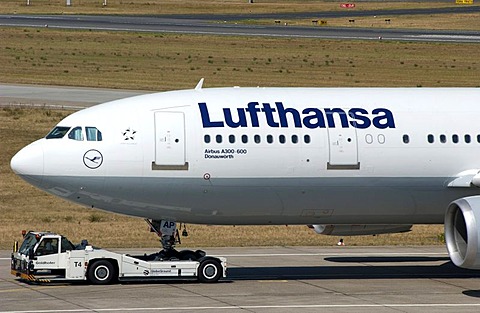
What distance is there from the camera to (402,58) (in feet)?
339

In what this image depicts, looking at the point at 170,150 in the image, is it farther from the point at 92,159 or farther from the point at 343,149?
the point at 343,149

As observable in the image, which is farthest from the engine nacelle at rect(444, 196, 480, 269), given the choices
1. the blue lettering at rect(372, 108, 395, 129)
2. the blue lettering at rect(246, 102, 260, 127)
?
the blue lettering at rect(246, 102, 260, 127)

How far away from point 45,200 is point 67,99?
24.8 metres

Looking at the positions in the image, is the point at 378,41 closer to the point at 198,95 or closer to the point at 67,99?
the point at 67,99

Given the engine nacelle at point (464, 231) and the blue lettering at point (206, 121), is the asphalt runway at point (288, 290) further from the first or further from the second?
the blue lettering at point (206, 121)

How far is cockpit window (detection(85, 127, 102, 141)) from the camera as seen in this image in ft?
106

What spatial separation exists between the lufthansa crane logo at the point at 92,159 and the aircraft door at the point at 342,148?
20.6 ft

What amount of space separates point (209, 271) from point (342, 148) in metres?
5.01

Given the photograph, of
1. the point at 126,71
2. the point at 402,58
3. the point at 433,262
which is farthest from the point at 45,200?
the point at 402,58

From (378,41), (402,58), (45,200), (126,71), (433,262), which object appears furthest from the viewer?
(378,41)

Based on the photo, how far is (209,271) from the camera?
109 feet

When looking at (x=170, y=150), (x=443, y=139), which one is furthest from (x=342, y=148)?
(x=170, y=150)

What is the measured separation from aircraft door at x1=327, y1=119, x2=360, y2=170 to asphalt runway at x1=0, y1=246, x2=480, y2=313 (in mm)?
3397

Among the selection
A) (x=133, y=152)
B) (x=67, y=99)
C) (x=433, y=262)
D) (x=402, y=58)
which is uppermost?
(x=402, y=58)
